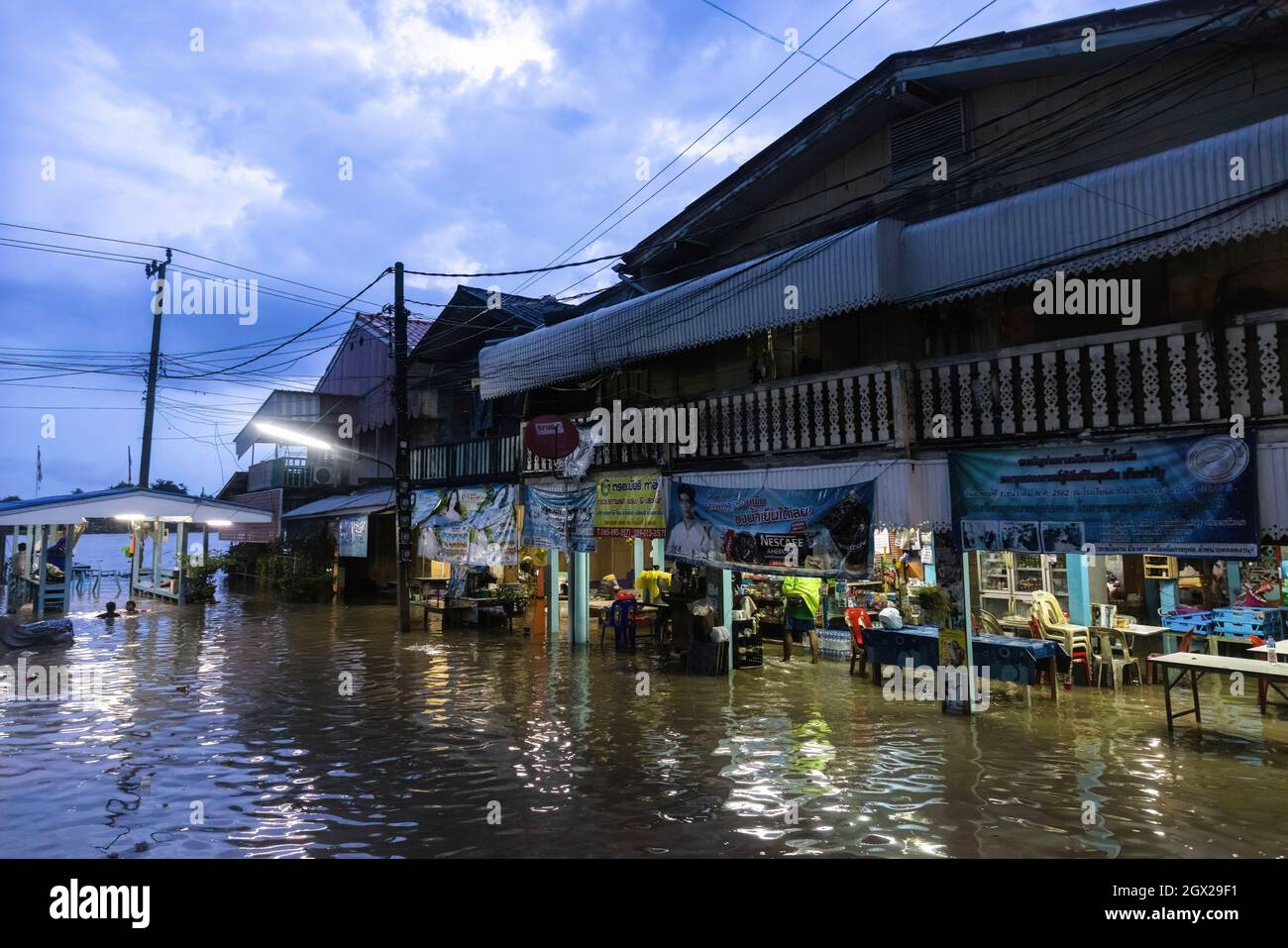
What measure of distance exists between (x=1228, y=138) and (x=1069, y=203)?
4.96 feet

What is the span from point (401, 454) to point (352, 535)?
7917 mm

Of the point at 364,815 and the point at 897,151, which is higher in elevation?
the point at 897,151

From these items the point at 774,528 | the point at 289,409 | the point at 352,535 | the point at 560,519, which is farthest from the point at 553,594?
the point at 289,409

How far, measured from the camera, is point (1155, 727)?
31.2ft

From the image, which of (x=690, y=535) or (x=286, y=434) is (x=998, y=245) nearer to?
(x=690, y=535)

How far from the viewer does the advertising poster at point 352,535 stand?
84.4ft

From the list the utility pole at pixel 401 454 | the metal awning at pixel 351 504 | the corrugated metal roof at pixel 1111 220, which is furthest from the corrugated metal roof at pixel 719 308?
the metal awning at pixel 351 504

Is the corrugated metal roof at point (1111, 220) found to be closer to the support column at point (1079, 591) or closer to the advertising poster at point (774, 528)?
the advertising poster at point (774, 528)

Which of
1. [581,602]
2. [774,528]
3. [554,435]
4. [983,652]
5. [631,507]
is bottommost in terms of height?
[983,652]

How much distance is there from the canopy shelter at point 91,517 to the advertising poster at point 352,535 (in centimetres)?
241

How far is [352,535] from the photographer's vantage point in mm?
26172
